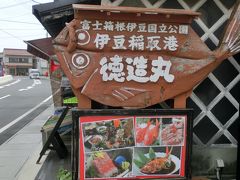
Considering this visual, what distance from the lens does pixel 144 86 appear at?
4.95 metres

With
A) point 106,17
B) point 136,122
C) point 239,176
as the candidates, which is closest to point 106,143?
point 136,122

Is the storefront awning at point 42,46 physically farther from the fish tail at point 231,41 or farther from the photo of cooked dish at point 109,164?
the fish tail at point 231,41

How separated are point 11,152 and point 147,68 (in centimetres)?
651

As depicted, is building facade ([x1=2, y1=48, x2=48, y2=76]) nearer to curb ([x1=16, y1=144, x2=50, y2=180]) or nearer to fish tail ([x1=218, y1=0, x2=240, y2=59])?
curb ([x1=16, y1=144, x2=50, y2=180])

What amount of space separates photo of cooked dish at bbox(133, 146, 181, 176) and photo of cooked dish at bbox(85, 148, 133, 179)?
116 millimetres

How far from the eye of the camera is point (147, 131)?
5.03 m

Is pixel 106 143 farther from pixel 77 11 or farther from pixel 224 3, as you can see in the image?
pixel 224 3

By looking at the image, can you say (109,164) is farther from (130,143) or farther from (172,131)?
(172,131)

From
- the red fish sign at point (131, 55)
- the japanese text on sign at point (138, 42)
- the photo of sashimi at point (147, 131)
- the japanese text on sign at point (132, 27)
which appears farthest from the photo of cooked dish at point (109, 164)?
the japanese text on sign at point (132, 27)

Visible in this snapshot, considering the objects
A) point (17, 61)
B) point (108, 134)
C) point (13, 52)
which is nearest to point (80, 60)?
point (108, 134)

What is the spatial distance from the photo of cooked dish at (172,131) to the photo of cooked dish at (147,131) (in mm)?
89

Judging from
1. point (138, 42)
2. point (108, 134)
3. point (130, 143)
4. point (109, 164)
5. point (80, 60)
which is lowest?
→ point (109, 164)

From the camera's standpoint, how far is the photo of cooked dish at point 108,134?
16.1 ft

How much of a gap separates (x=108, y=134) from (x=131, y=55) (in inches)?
45.2
